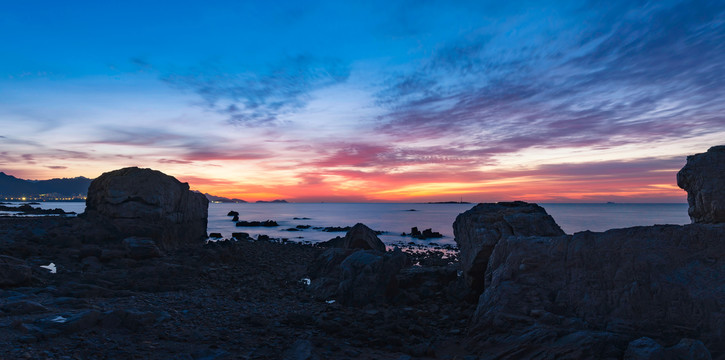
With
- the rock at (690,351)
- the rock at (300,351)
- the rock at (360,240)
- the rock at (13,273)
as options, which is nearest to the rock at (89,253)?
the rock at (13,273)

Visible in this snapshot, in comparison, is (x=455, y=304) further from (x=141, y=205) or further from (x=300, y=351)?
(x=141, y=205)

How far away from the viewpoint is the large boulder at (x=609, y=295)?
6961 mm

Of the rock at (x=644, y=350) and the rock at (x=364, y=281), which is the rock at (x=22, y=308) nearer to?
the rock at (x=364, y=281)

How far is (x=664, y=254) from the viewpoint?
25.9 feet

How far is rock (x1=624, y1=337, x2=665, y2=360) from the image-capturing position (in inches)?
237

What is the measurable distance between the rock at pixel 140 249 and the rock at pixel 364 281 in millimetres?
9607

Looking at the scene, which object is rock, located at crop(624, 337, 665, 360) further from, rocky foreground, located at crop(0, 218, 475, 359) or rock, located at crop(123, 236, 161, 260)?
rock, located at crop(123, 236, 161, 260)

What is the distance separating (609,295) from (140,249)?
2049 centimetres

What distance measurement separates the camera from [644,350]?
20.2ft

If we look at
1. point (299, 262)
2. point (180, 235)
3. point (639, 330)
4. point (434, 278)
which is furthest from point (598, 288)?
point (180, 235)

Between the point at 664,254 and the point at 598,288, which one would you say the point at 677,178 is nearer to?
the point at 664,254

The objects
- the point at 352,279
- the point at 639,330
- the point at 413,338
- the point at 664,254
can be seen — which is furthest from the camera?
the point at 352,279

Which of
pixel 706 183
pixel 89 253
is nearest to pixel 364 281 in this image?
pixel 706 183

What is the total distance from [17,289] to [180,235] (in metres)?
19.0
